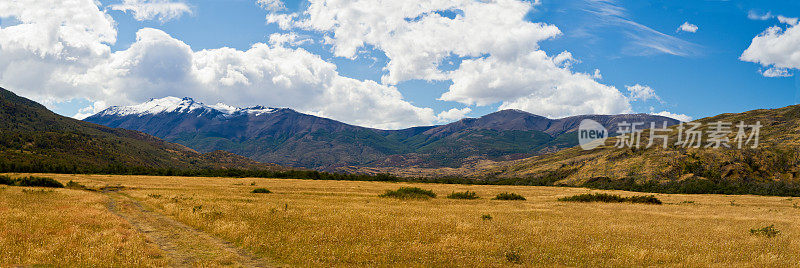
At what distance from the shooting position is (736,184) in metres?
75.6

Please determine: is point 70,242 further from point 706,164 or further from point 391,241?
point 706,164

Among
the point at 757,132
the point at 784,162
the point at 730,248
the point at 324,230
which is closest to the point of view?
the point at 730,248

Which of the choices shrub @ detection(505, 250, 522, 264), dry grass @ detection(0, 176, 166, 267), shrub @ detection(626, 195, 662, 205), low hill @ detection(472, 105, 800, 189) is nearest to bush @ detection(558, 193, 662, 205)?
shrub @ detection(626, 195, 662, 205)

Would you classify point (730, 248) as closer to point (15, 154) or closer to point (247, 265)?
point (247, 265)

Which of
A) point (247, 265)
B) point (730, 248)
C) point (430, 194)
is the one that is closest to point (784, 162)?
point (430, 194)

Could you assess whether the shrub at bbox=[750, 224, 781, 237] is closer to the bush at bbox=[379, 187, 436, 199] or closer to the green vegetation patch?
the bush at bbox=[379, 187, 436, 199]

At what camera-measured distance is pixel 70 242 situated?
14984 millimetres

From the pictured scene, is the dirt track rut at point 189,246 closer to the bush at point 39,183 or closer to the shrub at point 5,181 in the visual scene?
the bush at point 39,183

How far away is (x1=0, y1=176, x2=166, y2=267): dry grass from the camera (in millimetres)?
12688

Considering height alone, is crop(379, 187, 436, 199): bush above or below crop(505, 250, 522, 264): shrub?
below

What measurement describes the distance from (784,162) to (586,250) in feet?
328

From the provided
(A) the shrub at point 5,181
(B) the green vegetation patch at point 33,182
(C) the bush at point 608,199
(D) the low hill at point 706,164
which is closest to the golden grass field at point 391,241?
(C) the bush at point 608,199

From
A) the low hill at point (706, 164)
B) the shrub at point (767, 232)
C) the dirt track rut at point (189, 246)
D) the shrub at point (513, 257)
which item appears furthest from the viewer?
the low hill at point (706, 164)

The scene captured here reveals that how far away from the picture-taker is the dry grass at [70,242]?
1269cm
